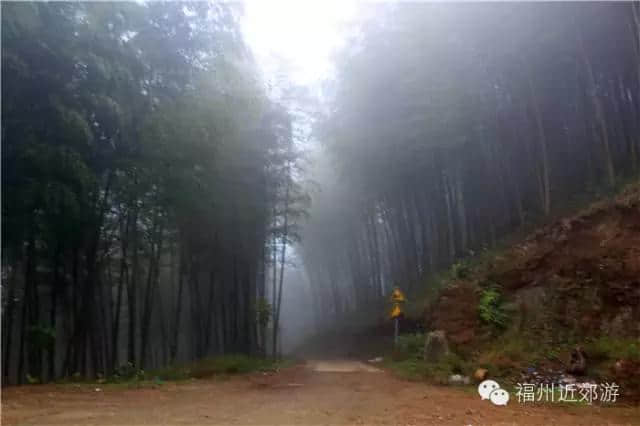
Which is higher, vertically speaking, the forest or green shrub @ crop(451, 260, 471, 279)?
the forest

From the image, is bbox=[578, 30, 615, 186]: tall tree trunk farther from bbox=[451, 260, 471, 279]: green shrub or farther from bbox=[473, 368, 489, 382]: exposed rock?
bbox=[473, 368, 489, 382]: exposed rock

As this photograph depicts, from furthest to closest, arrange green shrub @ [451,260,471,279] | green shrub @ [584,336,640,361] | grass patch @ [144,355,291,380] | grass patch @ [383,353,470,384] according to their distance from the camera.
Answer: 1. green shrub @ [451,260,471,279]
2. grass patch @ [144,355,291,380]
3. grass patch @ [383,353,470,384]
4. green shrub @ [584,336,640,361]

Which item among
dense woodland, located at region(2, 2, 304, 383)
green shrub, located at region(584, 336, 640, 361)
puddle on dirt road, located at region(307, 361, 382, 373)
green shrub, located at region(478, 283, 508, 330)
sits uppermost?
dense woodland, located at region(2, 2, 304, 383)

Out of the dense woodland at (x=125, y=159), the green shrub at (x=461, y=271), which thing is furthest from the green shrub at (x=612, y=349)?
the dense woodland at (x=125, y=159)

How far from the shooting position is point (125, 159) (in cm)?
823

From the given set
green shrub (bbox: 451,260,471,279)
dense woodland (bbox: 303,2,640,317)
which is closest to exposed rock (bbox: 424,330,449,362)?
green shrub (bbox: 451,260,471,279)

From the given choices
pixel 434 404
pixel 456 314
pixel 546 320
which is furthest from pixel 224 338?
pixel 434 404

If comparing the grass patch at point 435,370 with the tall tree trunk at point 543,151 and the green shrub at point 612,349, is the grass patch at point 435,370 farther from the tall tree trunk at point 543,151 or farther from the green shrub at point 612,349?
the tall tree trunk at point 543,151

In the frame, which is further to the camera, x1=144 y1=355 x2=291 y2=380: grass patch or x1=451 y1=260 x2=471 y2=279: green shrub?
x1=451 y1=260 x2=471 y2=279: green shrub

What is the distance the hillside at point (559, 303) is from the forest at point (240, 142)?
2196 millimetres

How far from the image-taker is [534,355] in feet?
22.9

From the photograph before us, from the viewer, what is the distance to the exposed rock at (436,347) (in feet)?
27.4

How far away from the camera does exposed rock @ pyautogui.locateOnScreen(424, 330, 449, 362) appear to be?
8359 mm

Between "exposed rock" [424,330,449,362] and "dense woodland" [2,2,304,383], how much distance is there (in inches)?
169
